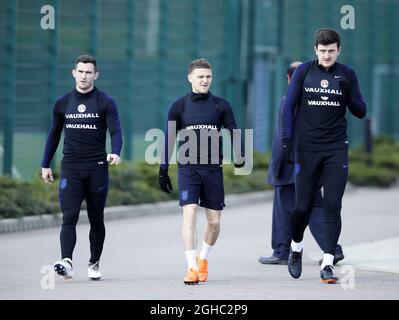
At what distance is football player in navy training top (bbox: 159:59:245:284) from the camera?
1095 cm

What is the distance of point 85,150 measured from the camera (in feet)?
36.0

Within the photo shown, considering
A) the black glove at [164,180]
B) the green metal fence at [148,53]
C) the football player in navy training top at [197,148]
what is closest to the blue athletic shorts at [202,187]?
the football player in navy training top at [197,148]

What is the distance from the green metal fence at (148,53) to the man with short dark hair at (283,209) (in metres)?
6.71

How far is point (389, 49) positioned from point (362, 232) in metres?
19.5

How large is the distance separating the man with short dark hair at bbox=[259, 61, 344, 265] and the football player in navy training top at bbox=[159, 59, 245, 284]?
1647 millimetres

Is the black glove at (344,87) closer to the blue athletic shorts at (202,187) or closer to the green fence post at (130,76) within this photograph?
the blue athletic shorts at (202,187)

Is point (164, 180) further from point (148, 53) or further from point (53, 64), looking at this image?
point (148, 53)

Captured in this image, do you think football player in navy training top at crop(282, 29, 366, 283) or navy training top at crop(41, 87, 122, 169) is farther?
navy training top at crop(41, 87, 122, 169)

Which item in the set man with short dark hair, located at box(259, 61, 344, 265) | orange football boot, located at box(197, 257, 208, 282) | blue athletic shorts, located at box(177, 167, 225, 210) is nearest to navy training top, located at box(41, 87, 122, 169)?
blue athletic shorts, located at box(177, 167, 225, 210)

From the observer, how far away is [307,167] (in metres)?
10.9

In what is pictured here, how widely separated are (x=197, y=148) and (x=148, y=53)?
12198mm

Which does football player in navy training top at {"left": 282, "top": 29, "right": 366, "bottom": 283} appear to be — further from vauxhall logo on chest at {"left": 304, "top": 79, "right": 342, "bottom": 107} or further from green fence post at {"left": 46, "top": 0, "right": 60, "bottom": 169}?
green fence post at {"left": 46, "top": 0, "right": 60, "bottom": 169}

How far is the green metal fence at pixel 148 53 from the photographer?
19.4 m
